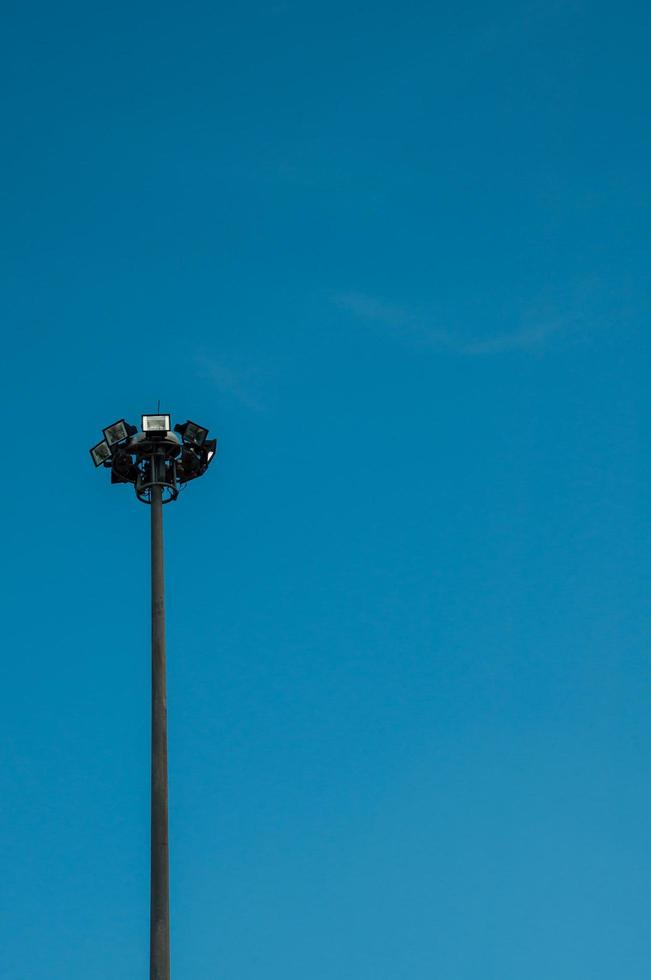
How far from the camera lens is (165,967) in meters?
19.3

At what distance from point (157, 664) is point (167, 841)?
259cm

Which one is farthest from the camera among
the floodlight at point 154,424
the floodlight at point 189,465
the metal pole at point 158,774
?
the floodlight at point 189,465

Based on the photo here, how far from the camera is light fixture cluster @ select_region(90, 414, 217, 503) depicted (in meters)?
23.4

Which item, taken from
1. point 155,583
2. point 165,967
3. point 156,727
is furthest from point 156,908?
point 155,583

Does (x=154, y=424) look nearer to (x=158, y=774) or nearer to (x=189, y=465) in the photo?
(x=189, y=465)

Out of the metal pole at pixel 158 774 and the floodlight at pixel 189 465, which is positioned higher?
the floodlight at pixel 189 465

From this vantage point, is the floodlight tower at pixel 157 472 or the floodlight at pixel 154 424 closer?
the floodlight tower at pixel 157 472

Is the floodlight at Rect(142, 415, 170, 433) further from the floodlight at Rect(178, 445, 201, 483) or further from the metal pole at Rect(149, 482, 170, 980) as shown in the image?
the metal pole at Rect(149, 482, 170, 980)

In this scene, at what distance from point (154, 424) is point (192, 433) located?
77 cm

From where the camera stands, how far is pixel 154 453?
23516 mm

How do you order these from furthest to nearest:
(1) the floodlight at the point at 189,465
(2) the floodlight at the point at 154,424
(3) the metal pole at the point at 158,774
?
(1) the floodlight at the point at 189,465
(2) the floodlight at the point at 154,424
(3) the metal pole at the point at 158,774

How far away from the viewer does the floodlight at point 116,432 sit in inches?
928

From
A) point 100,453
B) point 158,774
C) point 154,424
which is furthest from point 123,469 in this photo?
point 158,774

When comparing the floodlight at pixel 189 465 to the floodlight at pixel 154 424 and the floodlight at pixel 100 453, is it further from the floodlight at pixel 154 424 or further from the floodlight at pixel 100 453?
the floodlight at pixel 100 453
